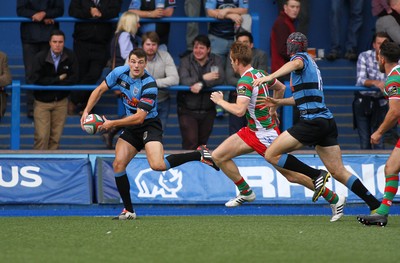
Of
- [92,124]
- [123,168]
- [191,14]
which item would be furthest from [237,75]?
[92,124]

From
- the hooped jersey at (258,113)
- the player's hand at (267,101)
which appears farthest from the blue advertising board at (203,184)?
the player's hand at (267,101)

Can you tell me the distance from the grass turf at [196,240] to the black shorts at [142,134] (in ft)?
3.12

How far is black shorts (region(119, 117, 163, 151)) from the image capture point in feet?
40.0

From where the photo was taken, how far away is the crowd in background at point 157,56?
15062 millimetres

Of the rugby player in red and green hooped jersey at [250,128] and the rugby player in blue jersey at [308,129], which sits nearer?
the rugby player in blue jersey at [308,129]

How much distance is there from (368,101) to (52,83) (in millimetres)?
4815

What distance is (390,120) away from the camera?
35.3ft

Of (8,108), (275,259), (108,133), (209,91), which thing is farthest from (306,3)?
(275,259)

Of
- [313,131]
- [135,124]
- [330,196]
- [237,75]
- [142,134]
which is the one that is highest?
[313,131]

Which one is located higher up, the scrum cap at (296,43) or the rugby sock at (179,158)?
the scrum cap at (296,43)

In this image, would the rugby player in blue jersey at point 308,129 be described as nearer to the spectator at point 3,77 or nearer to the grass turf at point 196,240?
the grass turf at point 196,240

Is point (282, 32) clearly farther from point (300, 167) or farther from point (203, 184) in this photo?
point (300, 167)

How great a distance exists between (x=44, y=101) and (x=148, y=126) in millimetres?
3460

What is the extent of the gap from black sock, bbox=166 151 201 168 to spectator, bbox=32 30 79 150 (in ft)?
10.8
